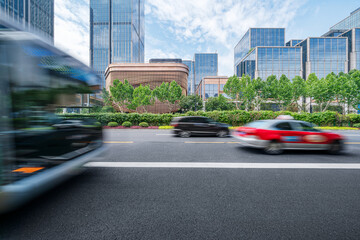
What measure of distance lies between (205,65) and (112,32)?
76.1 metres

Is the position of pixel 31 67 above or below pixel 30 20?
below

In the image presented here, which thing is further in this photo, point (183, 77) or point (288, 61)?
point (288, 61)

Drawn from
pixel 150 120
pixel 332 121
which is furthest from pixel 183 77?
pixel 332 121

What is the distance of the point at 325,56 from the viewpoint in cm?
6594

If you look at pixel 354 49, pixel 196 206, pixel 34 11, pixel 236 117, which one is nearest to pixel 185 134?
pixel 196 206

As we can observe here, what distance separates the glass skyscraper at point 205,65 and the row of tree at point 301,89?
324 feet

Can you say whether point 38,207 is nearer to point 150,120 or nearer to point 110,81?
point 150,120

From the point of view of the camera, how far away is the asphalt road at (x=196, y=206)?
6.09 ft

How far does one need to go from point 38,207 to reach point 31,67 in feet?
7.74

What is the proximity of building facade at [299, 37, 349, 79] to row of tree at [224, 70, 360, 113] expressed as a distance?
48.4 meters

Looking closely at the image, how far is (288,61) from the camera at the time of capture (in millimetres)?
65000

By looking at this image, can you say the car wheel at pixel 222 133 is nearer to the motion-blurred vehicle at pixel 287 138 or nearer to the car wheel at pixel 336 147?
the motion-blurred vehicle at pixel 287 138

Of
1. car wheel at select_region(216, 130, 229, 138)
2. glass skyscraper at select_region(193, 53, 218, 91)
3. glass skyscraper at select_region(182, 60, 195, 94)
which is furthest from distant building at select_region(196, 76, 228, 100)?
Result: glass skyscraper at select_region(193, 53, 218, 91)

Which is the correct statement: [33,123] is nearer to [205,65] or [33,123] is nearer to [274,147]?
[274,147]
